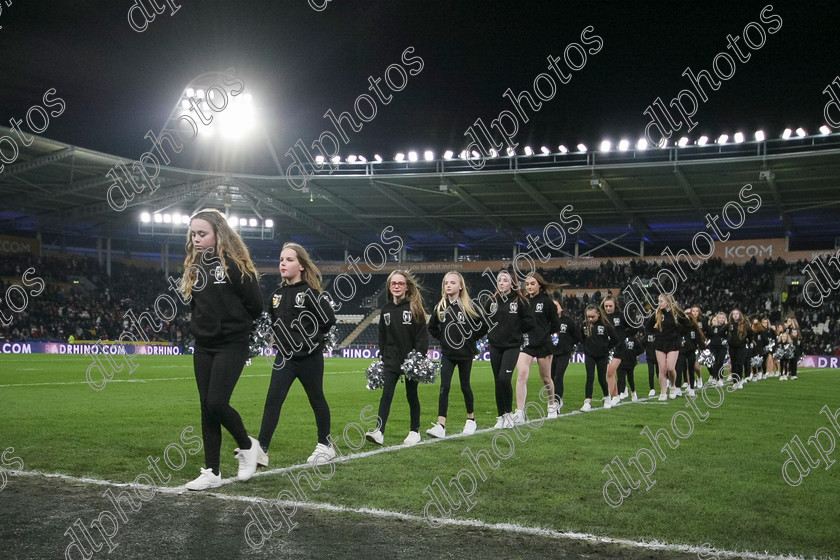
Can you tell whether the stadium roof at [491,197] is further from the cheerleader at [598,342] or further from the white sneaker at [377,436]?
the white sneaker at [377,436]

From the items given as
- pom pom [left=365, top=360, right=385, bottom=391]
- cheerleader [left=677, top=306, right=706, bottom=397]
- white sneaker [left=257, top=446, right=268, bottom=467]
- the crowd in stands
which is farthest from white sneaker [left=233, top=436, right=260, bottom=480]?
the crowd in stands

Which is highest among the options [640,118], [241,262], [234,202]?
[640,118]

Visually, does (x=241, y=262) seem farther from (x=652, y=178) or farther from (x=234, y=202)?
(x=234, y=202)

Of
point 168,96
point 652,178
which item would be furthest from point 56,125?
point 652,178

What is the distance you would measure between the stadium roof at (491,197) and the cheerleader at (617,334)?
75.1 ft

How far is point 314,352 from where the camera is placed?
6852mm

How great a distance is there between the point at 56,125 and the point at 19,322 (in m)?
10.5

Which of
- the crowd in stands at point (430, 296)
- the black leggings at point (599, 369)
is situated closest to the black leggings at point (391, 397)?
the black leggings at point (599, 369)

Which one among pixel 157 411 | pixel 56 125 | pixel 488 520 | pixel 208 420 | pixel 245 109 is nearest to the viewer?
pixel 488 520

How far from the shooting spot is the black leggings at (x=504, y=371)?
9477 millimetres

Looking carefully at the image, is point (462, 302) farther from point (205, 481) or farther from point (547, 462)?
point (205, 481)

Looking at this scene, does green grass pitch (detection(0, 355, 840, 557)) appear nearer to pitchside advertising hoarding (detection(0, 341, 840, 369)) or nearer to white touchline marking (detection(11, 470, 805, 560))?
A: white touchline marking (detection(11, 470, 805, 560))

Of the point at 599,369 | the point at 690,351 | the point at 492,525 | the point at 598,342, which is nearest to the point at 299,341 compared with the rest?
the point at 492,525

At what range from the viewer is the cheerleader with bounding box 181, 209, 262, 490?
5.69 m
